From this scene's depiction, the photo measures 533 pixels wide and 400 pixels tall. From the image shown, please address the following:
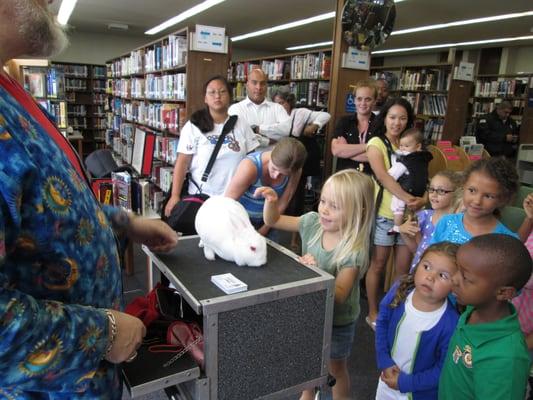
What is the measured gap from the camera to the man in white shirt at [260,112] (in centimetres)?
348

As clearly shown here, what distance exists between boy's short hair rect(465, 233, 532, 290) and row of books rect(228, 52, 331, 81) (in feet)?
12.9

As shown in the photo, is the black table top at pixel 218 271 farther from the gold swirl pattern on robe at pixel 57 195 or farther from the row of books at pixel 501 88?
the row of books at pixel 501 88

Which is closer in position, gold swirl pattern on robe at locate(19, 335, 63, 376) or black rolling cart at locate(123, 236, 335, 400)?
gold swirl pattern on robe at locate(19, 335, 63, 376)

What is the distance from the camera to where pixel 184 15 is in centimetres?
845

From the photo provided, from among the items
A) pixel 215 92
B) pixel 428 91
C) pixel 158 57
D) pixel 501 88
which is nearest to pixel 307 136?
pixel 215 92

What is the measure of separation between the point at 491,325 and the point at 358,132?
6.29ft

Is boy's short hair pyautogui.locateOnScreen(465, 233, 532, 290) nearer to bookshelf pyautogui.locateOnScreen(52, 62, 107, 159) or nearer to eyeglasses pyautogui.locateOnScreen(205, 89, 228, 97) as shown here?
eyeglasses pyautogui.locateOnScreen(205, 89, 228, 97)

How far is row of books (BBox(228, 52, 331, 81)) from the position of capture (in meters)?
4.82

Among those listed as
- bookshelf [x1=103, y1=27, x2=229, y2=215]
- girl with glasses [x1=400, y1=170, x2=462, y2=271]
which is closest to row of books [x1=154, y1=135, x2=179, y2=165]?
bookshelf [x1=103, y1=27, x2=229, y2=215]

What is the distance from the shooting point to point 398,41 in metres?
10.8

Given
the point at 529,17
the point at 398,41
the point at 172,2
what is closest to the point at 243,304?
the point at 172,2

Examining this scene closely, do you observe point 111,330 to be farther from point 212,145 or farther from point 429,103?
point 429,103

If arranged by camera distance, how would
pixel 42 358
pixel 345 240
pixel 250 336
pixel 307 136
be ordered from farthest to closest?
pixel 307 136 < pixel 345 240 < pixel 250 336 < pixel 42 358

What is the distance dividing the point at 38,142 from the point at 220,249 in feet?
1.87
